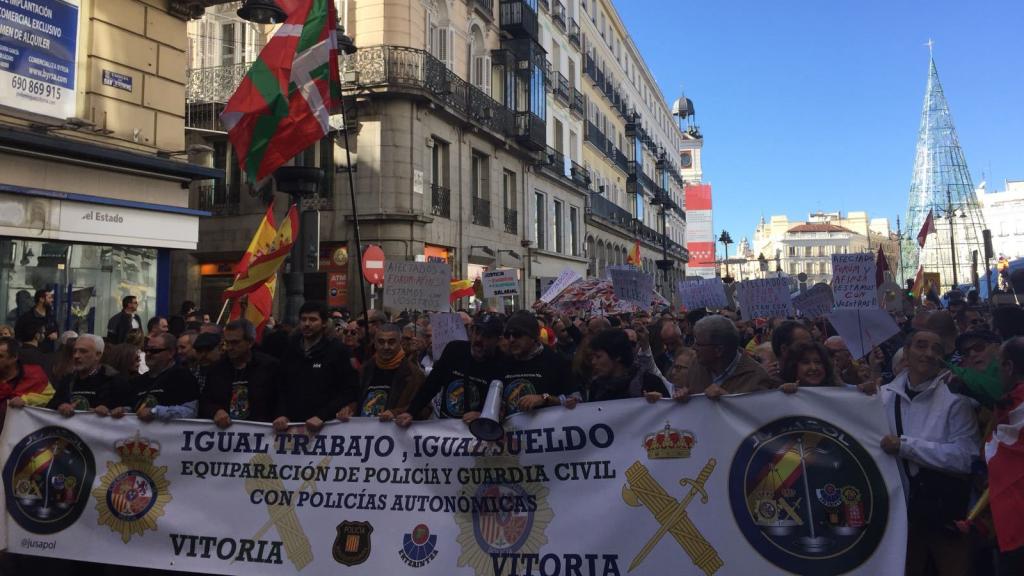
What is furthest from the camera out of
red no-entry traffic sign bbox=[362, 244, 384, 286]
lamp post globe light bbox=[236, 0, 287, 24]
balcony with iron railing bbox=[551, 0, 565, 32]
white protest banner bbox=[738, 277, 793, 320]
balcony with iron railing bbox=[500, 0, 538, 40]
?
balcony with iron railing bbox=[551, 0, 565, 32]

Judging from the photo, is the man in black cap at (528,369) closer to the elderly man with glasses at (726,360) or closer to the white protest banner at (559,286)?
the elderly man with glasses at (726,360)

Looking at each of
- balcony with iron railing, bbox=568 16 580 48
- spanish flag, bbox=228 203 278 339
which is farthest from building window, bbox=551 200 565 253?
spanish flag, bbox=228 203 278 339

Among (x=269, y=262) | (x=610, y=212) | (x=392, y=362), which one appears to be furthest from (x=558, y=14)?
(x=392, y=362)

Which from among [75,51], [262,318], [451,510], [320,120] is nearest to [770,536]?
[451,510]

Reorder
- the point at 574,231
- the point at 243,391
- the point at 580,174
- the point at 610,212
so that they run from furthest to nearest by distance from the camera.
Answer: the point at 610,212 → the point at 580,174 → the point at 574,231 → the point at 243,391

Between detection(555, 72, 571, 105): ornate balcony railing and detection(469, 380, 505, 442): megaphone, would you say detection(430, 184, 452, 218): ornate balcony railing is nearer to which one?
detection(555, 72, 571, 105): ornate balcony railing

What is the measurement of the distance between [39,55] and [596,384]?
34.6 feet

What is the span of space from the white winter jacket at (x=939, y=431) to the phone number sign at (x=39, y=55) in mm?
11689

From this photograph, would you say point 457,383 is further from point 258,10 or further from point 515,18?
point 515,18

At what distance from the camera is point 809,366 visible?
14.4 feet

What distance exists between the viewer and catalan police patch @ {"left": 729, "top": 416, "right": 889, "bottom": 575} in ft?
12.2

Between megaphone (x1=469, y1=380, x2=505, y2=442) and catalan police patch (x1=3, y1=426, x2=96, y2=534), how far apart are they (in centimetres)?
263

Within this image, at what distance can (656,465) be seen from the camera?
13.5 feet

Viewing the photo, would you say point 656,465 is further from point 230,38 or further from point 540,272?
point 540,272
